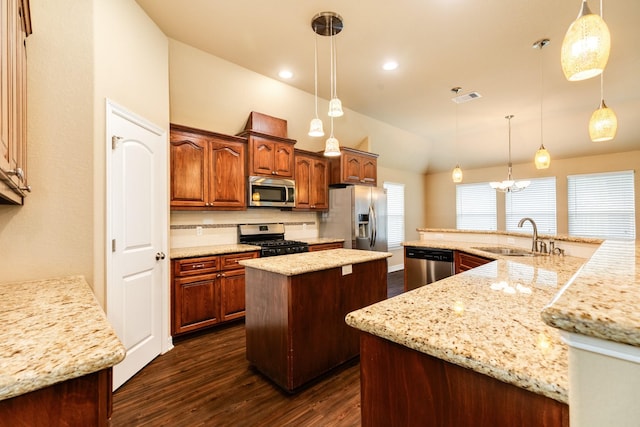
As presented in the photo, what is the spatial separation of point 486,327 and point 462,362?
8.6 inches

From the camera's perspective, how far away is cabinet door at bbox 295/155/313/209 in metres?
4.38

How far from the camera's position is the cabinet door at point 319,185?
15.1ft

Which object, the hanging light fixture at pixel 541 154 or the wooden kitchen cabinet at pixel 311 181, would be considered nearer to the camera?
the hanging light fixture at pixel 541 154

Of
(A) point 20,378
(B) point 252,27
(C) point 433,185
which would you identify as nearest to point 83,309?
(A) point 20,378

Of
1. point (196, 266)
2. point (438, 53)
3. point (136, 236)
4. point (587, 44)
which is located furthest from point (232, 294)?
point (438, 53)

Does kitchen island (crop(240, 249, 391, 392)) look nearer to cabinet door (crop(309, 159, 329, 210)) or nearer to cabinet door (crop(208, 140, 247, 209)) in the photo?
cabinet door (crop(208, 140, 247, 209))

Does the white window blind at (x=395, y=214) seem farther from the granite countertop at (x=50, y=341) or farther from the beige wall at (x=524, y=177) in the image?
the granite countertop at (x=50, y=341)

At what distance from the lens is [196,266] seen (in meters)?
3.03

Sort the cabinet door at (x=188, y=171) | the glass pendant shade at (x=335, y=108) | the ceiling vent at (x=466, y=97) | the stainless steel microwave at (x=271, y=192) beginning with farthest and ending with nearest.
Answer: the ceiling vent at (x=466, y=97), the stainless steel microwave at (x=271, y=192), the cabinet door at (x=188, y=171), the glass pendant shade at (x=335, y=108)

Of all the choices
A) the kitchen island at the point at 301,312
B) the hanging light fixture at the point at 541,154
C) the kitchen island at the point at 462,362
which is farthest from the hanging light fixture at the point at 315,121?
the hanging light fixture at the point at 541,154

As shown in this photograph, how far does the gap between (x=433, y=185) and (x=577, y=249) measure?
5.53 meters

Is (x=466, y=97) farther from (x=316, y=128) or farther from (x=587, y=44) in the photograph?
(x=587, y=44)

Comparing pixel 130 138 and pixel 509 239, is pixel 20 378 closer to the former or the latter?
pixel 130 138

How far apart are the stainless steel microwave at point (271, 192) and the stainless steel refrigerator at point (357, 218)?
875mm
